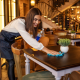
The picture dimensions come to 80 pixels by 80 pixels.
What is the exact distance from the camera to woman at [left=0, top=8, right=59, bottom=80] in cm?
174

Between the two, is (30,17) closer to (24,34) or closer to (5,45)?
(24,34)

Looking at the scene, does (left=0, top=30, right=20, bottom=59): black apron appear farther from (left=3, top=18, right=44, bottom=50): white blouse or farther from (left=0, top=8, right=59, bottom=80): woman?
(left=3, top=18, right=44, bottom=50): white blouse

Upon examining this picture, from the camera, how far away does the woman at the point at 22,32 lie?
68.5 inches

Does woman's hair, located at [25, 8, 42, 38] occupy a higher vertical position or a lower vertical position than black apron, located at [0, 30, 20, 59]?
higher


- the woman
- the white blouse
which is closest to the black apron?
the woman

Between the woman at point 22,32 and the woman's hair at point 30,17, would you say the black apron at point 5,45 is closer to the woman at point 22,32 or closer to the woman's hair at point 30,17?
the woman at point 22,32

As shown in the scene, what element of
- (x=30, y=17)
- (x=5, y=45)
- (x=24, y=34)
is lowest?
(x=5, y=45)

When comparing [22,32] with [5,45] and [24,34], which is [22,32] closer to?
[24,34]

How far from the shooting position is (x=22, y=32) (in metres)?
1.74

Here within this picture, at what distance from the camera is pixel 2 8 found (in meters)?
5.04

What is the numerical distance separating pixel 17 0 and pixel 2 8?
6.48 ft

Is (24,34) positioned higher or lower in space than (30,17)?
lower

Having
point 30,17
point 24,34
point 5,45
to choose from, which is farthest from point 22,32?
point 5,45

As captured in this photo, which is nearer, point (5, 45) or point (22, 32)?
point (22, 32)
